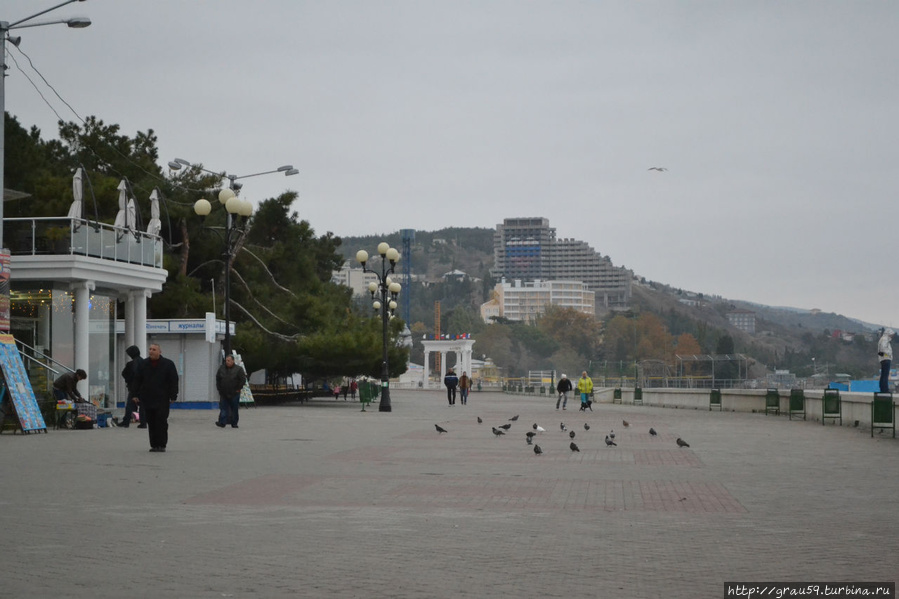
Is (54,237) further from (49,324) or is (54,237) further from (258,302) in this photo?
(258,302)

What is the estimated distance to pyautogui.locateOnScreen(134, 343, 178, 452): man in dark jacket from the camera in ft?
59.5

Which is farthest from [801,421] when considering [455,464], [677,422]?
[455,464]

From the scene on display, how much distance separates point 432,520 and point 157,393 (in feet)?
29.4

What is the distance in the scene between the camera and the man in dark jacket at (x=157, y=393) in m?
18.1

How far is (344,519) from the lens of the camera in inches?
410

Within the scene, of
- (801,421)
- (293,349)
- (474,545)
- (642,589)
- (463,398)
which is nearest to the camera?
(642,589)

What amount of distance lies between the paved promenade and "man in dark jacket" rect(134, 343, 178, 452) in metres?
0.37

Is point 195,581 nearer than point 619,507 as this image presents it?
Yes

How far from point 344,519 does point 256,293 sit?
4470cm

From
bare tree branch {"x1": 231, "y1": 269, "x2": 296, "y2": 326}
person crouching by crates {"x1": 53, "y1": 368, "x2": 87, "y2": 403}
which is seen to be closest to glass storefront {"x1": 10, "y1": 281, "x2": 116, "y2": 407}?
person crouching by crates {"x1": 53, "y1": 368, "x2": 87, "y2": 403}

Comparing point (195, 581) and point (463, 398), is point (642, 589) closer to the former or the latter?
point (195, 581)

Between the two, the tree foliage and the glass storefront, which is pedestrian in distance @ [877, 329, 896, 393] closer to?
the glass storefront

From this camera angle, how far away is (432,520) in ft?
34.1

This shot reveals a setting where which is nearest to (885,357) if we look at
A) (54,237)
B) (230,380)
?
(230,380)
